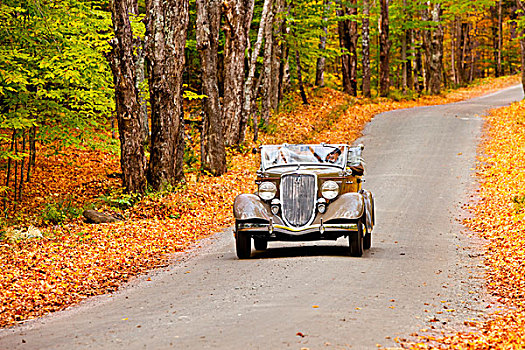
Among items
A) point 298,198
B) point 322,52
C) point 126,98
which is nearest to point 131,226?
point 126,98

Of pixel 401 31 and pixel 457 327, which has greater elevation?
pixel 401 31

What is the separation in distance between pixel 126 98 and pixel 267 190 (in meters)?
6.91

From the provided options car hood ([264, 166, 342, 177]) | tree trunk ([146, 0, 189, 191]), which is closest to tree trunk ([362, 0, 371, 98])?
tree trunk ([146, 0, 189, 191])

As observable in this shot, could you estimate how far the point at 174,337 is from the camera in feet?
21.7

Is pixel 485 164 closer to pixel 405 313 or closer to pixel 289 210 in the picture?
pixel 289 210

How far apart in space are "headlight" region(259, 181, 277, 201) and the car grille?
0.66 feet

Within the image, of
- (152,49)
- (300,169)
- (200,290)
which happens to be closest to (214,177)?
(152,49)

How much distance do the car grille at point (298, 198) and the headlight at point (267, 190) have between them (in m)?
0.20

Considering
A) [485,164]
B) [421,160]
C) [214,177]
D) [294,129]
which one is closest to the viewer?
[214,177]

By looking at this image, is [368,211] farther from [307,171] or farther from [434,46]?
[434,46]

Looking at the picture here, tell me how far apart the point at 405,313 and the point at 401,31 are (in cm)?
3915

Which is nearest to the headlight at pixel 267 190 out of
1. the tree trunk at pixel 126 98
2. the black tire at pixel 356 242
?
the black tire at pixel 356 242

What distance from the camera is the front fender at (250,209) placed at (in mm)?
11656

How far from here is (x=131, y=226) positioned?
15.1m
